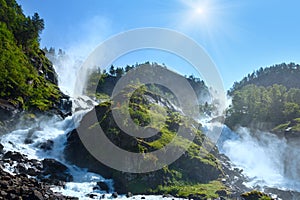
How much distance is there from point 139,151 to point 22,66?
113 ft

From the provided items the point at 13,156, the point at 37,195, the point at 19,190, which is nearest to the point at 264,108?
the point at 13,156

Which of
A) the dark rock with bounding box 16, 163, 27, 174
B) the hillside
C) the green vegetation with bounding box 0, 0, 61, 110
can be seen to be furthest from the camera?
the hillside

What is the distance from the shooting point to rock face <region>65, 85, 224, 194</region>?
142 feet

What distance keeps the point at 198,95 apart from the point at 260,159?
8249 centimetres

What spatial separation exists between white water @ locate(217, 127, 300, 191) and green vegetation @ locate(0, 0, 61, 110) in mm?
44864

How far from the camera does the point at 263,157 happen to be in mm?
76812

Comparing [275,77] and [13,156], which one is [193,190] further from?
[275,77]

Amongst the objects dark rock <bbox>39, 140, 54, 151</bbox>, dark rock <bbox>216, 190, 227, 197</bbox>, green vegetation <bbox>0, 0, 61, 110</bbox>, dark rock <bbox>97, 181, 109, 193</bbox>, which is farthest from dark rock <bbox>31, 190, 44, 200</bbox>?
green vegetation <bbox>0, 0, 61, 110</bbox>

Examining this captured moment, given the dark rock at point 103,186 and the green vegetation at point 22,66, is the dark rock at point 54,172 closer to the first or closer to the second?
A: the dark rock at point 103,186

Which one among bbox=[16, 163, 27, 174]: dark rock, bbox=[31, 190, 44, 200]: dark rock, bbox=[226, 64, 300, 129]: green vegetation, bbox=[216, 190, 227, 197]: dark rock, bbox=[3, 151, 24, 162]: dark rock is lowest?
bbox=[31, 190, 44, 200]: dark rock

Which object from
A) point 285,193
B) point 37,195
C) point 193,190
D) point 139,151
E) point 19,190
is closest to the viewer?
point 19,190

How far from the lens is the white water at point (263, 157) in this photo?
2497 inches

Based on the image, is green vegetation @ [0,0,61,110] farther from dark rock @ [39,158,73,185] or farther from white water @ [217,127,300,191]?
white water @ [217,127,300,191]

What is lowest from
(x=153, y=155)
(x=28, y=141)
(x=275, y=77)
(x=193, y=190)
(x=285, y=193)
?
(x=193, y=190)
